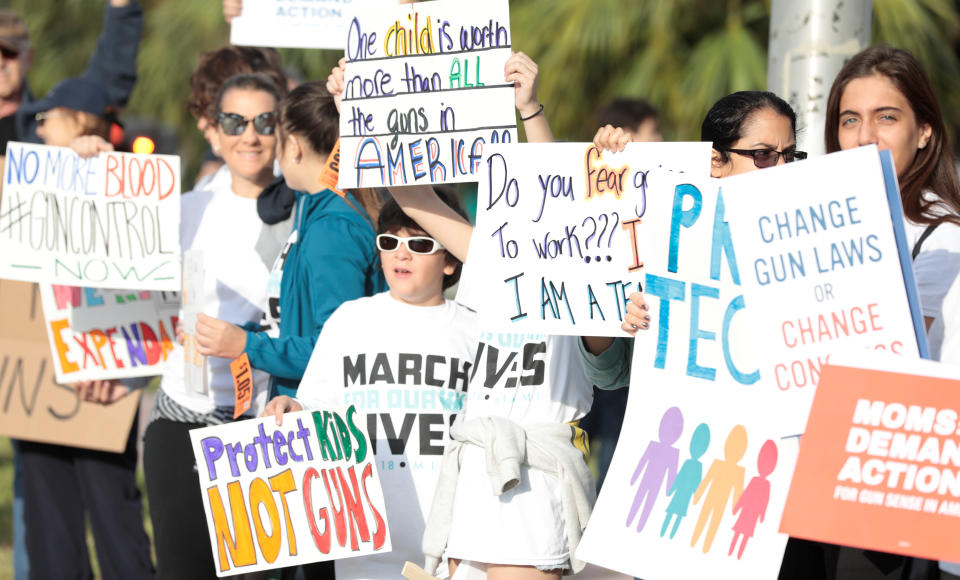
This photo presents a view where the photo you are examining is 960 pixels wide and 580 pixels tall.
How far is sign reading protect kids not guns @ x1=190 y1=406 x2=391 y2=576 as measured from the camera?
11.8ft

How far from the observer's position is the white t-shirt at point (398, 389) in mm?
3701

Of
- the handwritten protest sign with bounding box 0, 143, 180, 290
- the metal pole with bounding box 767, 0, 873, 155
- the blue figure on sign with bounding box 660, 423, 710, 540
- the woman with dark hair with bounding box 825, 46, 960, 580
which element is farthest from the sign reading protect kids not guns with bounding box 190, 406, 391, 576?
the metal pole with bounding box 767, 0, 873, 155

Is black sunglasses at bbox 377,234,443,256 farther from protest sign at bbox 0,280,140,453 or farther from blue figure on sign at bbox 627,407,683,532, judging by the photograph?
protest sign at bbox 0,280,140,453

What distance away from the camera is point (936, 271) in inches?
122

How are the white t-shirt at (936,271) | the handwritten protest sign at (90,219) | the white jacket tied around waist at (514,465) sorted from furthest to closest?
1. the handwritten protest sign at (90,219)
2. the white jacket tied around waist at (514,465)
3. the white t-shirt at (936,271)

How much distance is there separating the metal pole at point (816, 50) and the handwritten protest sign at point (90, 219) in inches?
87.5

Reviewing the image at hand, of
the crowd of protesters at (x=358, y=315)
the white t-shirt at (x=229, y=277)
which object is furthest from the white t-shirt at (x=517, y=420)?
the white t-shirt at (x=229, y=277)

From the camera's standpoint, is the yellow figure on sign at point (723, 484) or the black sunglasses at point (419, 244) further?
the black sunglasses at point (419, 244)

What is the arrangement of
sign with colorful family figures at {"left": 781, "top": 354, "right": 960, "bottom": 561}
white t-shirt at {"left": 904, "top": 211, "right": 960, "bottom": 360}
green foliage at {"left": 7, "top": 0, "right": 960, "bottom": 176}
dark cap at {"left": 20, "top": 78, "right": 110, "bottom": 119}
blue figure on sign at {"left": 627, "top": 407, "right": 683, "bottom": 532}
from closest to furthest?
sign with colorful family figures at {"left": 781, "top": 354, "right": 960, "bottom": 561}
blue figure on sign at {"left": 627, "top": 407, "right": 683, "bottom": 532}
white t-shirt at {"left": 904, "top": 211, "right": 960, "bottom": 360}
dark cap at {"left": 20, "top": 78, "right": 110, "bottom": 119}
green foliage at {"left": 7, "top": 0, "right": 960, "bottom": 176}

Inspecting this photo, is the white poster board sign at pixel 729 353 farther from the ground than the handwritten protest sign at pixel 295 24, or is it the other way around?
the handwritten protest sign at pixel 295 24

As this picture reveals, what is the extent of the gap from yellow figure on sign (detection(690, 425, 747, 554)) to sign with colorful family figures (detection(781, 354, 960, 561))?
37 cm

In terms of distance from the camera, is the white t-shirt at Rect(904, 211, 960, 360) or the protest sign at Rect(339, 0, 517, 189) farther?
the protest sign at Rect(339, 0, 517, 189)

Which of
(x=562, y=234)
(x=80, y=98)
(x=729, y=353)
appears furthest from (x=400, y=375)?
(x=80, y=98)

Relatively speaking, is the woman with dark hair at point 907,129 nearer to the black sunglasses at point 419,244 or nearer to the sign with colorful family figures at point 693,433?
the sign with colorful family figures at point 693,433
